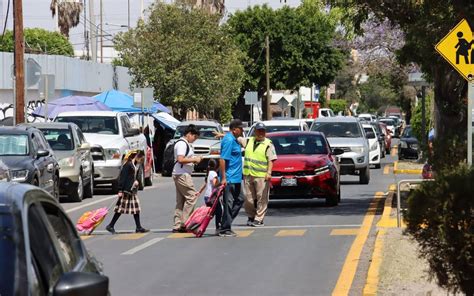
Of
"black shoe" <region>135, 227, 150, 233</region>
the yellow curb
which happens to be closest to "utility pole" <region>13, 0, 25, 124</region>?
"black shoe" <region>135, 227, 150, 233</region>

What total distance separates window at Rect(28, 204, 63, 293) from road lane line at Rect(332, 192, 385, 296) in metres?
6.61

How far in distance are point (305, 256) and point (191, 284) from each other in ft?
9.40

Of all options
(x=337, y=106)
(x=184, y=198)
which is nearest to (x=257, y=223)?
(x=184, y=198)

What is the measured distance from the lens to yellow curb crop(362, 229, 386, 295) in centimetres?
1173

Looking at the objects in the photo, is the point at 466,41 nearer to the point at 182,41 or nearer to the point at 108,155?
the point at 108,155

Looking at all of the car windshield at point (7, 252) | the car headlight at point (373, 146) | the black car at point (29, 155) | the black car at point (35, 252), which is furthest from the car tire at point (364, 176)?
the car windshield at point (7, 252)

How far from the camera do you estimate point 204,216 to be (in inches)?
715

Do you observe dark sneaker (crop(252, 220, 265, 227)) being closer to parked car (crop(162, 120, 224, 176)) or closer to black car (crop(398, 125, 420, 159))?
parked car (crop(162, 120, 224, 176))

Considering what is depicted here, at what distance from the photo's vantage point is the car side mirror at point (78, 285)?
486cm

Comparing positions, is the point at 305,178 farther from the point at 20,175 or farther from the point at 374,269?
the point at 374,269

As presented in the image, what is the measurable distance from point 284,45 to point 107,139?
46.5 m

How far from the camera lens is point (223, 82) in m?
51.5

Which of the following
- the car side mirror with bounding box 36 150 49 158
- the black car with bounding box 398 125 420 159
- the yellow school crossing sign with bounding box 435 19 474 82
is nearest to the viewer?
the yellow school crossing sign with bounding box 435 19 474 82

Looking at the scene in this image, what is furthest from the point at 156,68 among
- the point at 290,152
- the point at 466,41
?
the point at 466,41
